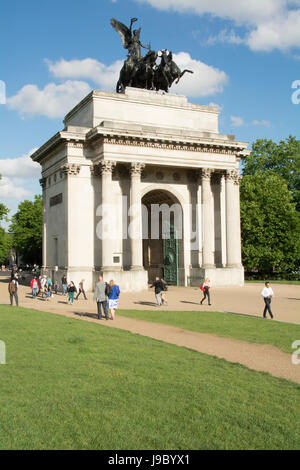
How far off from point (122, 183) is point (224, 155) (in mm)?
9376

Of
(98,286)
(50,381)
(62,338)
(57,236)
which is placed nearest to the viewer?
(50,381)

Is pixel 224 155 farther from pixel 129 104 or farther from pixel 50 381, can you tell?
pixel 50 381

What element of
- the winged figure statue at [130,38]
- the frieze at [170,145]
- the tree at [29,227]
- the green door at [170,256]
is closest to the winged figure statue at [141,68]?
the winged figure statue at [130,38]

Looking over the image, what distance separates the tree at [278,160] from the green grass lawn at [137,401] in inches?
2375

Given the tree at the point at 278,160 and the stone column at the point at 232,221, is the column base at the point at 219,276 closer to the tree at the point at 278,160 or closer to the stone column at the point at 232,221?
the stone column at the point at 232,221

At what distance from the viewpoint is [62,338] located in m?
15.1

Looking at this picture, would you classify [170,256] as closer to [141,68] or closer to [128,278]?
[128,278]

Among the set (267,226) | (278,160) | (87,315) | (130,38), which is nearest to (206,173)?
(130,38)

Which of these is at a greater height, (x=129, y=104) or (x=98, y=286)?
(x=129, y=104)

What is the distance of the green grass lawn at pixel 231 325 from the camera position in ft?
53.2

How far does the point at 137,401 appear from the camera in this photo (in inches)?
339
